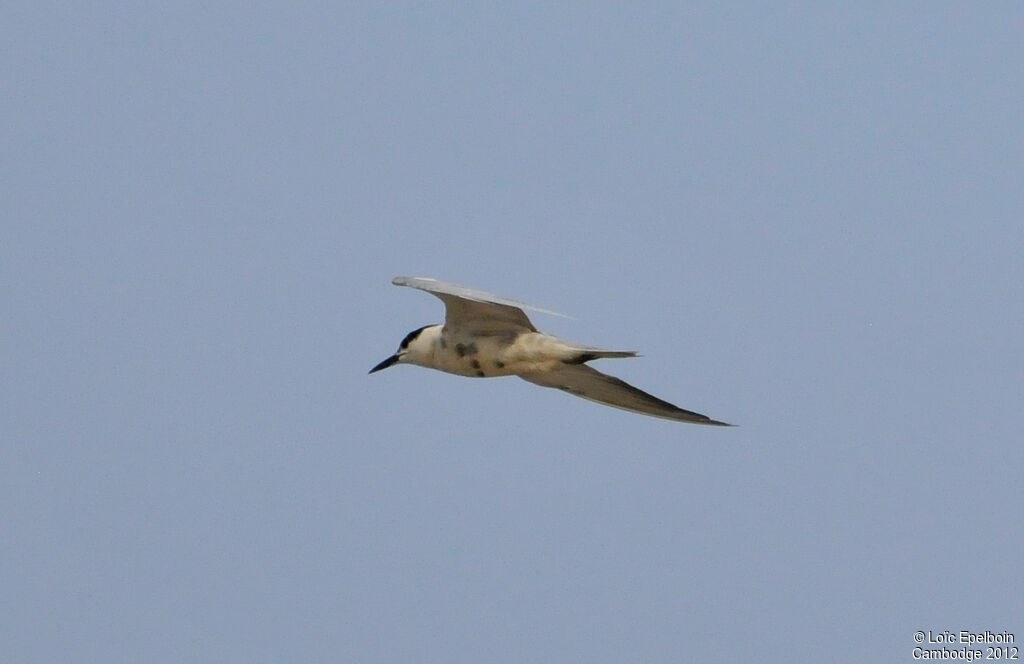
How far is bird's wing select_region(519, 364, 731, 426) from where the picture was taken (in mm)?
17078

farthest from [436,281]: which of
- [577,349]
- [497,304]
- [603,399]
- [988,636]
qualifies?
[988,636]

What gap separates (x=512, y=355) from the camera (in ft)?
54.6

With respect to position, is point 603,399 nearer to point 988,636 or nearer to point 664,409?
point 664,409

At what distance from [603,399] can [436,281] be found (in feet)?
9.27

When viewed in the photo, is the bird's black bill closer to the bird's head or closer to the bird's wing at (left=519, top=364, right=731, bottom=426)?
the bird's head

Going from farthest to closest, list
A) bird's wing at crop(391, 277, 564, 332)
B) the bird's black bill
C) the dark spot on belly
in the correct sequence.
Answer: the bird's black bill
the dark spot on belly
bird's wing at crop(391, 277, 564, 332)

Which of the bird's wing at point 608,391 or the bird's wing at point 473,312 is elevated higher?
the bird's wing at point 473,312

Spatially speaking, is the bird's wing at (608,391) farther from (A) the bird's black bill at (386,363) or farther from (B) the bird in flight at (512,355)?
(A) the bird's black bill at (386,363)

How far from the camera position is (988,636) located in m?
15.2

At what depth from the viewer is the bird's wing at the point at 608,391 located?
17078 mm

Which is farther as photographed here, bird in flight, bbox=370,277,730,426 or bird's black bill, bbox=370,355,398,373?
bird's black bill, bbox=370,355,398,373

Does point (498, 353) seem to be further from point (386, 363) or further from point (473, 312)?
point (386, 363)

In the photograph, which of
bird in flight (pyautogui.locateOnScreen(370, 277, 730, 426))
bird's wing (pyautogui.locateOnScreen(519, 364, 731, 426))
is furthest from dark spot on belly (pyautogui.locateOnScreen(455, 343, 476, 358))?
bird's wing (pyautogui.locateOnScreen(519, 364, 731, 426))

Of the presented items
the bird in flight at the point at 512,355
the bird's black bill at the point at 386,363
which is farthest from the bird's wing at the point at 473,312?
the bird's black bill at the point at 386,363
